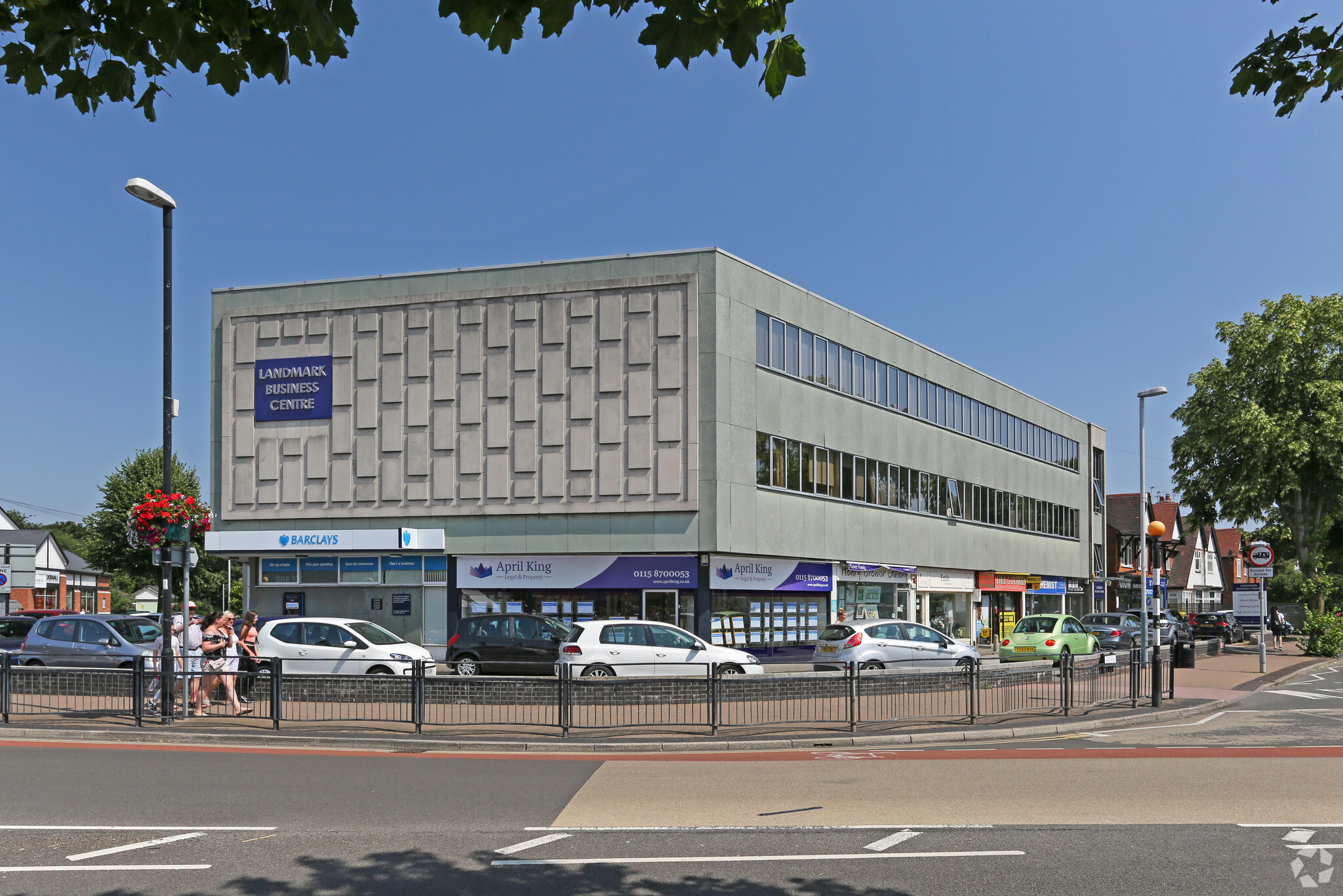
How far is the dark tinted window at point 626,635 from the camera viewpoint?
23250 millimetres

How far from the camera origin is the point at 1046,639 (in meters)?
33.2

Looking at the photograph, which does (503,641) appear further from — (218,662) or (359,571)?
(359,571)

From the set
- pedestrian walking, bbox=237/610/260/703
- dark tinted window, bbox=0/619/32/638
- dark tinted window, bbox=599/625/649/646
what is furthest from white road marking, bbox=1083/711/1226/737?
dark tinted window, bbox=0/619/32/638

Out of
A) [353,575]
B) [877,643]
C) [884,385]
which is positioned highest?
[884,385]

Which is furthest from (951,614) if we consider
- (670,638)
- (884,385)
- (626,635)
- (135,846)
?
(135,846)

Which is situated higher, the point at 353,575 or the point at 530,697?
the point at 353,575

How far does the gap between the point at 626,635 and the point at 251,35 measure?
19.1m

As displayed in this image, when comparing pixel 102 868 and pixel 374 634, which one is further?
pixel 374 634

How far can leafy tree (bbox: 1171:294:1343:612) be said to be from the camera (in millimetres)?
52000

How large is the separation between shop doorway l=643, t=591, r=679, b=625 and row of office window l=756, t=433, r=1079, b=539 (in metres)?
4.18

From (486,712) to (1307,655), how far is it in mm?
36488

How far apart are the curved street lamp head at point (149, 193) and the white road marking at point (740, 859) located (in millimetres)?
13961

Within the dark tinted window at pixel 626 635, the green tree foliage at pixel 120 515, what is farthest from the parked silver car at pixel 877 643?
the green tree foliage at pixel 120 515

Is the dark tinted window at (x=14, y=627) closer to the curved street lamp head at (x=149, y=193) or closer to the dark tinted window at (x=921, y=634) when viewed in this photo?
the curved street lamp head at (x=149, y=193)
